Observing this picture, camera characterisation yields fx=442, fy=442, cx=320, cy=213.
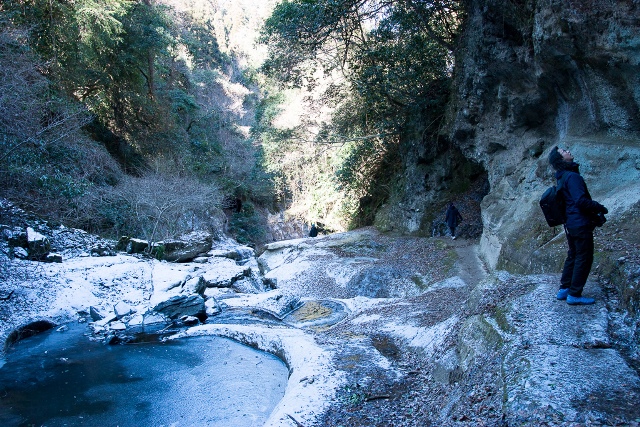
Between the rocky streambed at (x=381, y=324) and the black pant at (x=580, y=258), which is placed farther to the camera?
the black pant at (x=580, y=258)

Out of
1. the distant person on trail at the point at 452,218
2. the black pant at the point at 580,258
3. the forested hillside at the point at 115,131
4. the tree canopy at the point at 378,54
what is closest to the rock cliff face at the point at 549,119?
the black pant at the point at 580,258

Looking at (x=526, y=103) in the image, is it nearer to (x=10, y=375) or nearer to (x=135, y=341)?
(x=135, y=341)

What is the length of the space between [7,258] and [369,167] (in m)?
16.3


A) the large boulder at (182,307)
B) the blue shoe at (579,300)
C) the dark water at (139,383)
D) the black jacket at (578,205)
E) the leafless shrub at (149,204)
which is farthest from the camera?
the leafless shrub at (149,204)

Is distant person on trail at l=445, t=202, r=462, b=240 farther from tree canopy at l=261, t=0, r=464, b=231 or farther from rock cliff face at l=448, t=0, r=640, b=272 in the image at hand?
tree canopy at l=261, t=0, r=464, b=231

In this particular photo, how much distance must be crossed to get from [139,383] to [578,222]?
21.7 feet

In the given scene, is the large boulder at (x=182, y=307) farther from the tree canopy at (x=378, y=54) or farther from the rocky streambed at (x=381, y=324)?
the tree canopy at (x=378, y=54)

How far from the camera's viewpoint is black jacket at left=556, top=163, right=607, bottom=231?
4453 millimetres

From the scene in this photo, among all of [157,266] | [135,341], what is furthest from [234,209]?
[135,341]

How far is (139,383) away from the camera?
7.05 metres

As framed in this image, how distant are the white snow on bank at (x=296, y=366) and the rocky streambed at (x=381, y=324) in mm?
26

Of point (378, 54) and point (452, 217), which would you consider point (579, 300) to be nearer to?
point (452, 217)

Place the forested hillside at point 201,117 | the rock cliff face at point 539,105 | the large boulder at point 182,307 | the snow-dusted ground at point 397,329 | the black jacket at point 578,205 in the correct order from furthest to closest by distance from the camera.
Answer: the forested hillside at point 201,117 < the large boulder at point 182,307 < the rock cliff face at point 539,105 < the black jacket at point 578,205 < the snow-dusted ground at point 397,329

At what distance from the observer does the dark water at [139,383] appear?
5852 millimetres
